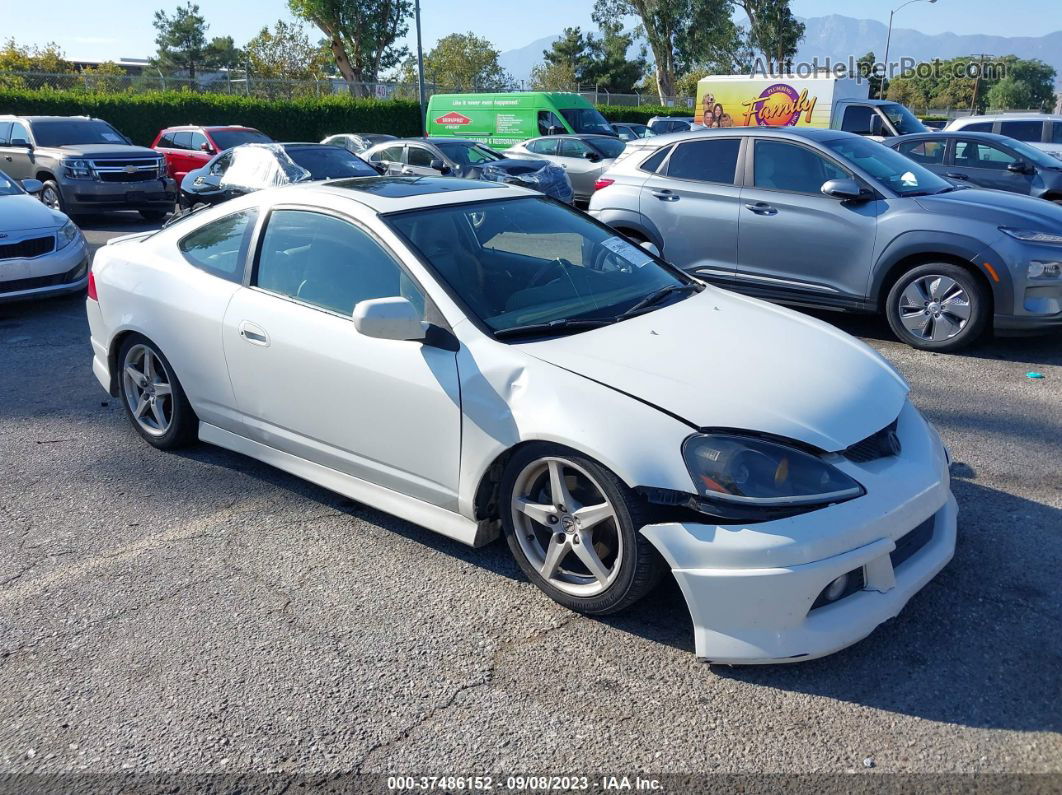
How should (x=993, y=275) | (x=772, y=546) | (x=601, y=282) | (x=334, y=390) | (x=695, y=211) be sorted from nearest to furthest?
(x=772, y=546) < (x=334, y=390) < (x=601, y=282) < (x=993, y=275) < (x=695, y=211)

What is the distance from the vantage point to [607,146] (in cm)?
1783

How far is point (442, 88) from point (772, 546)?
3758 cm

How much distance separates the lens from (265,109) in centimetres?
2944

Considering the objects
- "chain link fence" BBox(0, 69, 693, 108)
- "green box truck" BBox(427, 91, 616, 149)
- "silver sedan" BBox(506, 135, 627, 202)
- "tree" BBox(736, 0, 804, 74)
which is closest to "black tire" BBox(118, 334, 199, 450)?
"silver sedan" BBox(506, 135, 627, 202)

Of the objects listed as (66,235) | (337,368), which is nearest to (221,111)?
(66,235)

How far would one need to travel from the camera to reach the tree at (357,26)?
39.9m

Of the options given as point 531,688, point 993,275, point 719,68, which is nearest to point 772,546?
point 531,688

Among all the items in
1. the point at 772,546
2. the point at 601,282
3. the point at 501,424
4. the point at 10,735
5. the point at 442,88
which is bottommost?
the point at 10,735

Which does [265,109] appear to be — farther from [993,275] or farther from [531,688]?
[531,688]

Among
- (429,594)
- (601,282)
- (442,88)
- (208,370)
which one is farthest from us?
(442,88)

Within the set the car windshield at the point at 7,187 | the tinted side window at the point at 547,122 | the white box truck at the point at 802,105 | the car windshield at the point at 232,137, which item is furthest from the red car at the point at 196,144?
the white box truck at the point at 802,105

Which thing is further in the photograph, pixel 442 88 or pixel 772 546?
pixel 442 88

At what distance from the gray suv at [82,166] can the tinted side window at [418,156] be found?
416cm

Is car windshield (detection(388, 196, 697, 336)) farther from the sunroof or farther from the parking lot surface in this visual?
the parking lot surface
